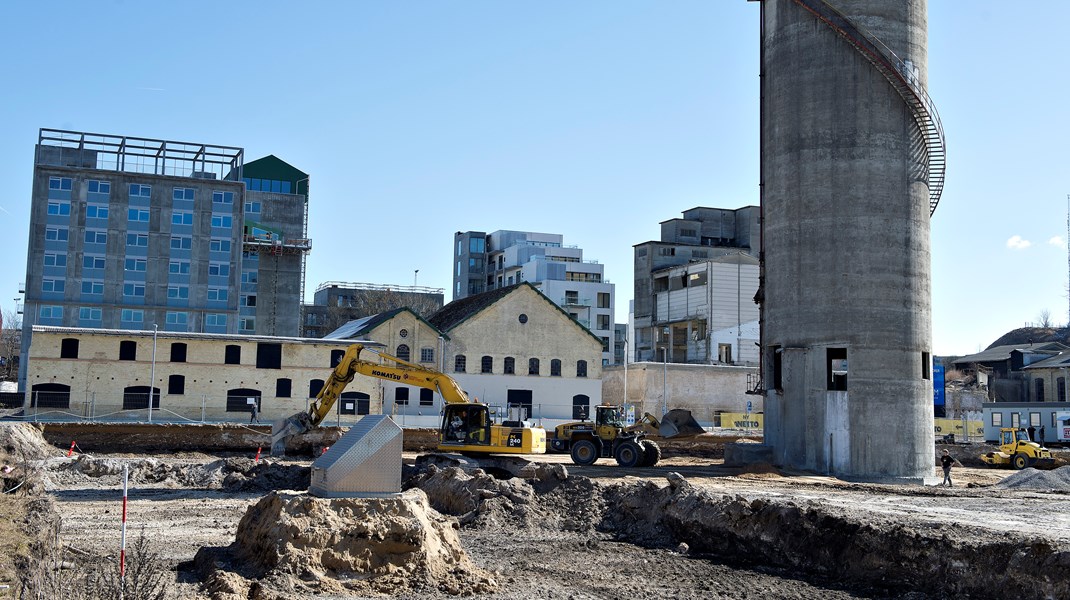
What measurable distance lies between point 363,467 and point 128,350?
44.9 metres

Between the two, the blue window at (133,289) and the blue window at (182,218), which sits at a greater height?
the blue window at (182,218)

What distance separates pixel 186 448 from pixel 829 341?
2883cm

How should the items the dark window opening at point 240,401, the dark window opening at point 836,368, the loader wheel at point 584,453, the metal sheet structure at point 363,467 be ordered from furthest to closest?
1. the dark window opening at point 240,401
2. the loader wheel at point 584,453
3. the dark window opening at point 836,368
4. the metal sheet structure at point 363,467

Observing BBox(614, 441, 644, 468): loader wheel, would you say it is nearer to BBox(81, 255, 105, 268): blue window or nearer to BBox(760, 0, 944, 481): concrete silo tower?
BBox(760, 0, 944, 481): concrete silo tower

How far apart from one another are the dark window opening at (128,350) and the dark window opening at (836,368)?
38555 millimetres

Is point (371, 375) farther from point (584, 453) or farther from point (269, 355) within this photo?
point (269, 355)

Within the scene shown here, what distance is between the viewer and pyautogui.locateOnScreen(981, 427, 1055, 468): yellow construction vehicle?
50.2 m

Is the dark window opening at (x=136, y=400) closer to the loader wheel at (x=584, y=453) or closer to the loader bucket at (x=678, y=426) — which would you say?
the loader wheel at (x=584, y=453)

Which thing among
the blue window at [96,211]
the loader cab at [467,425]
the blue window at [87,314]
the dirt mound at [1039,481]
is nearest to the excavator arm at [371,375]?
the loader cab at [467,425]

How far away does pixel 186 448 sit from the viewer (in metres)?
47.9

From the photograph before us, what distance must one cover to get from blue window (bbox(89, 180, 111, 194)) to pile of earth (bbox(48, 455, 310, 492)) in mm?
51042

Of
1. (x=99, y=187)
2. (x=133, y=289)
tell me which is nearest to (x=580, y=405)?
(x=133, y=289)

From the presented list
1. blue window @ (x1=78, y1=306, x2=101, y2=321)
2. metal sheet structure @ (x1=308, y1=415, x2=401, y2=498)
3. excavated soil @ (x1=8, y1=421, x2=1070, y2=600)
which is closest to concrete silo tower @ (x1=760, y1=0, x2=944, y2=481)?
excavated soil @ (x1=8, y1=421, x2=1070, y2=600)

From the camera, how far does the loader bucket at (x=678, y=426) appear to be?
5112 centimetres
